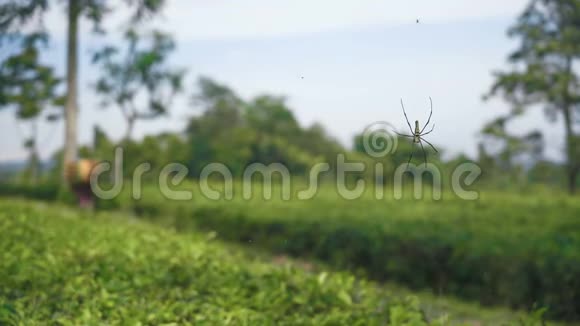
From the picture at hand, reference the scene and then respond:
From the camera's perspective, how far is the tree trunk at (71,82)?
14234mm

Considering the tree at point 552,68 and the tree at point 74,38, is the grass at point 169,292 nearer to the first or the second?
the tree at point 74,38

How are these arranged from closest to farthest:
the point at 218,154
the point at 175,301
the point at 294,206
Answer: the point at 175,301
the point at 294,206
the point at 218,154

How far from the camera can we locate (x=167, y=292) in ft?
12.2

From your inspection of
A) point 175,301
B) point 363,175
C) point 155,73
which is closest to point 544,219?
point 175,301

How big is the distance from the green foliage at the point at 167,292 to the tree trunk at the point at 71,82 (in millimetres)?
10062

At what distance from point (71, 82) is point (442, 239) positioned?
10.4m

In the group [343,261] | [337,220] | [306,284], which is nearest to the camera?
[306,284]

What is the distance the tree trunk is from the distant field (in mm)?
4001

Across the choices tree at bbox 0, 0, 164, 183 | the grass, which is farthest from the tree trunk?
the grass

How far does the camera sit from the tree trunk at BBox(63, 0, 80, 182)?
14.2 meters

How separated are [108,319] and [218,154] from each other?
31.6 meters

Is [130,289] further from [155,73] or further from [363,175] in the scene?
[155,73]

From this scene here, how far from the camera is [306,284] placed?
3910 millimetres

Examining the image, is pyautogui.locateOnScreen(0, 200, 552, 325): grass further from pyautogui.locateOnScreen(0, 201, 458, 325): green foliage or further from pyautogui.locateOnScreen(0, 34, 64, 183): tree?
pyautogui.locateOnScreen(0, 34, 64, 183): tree
